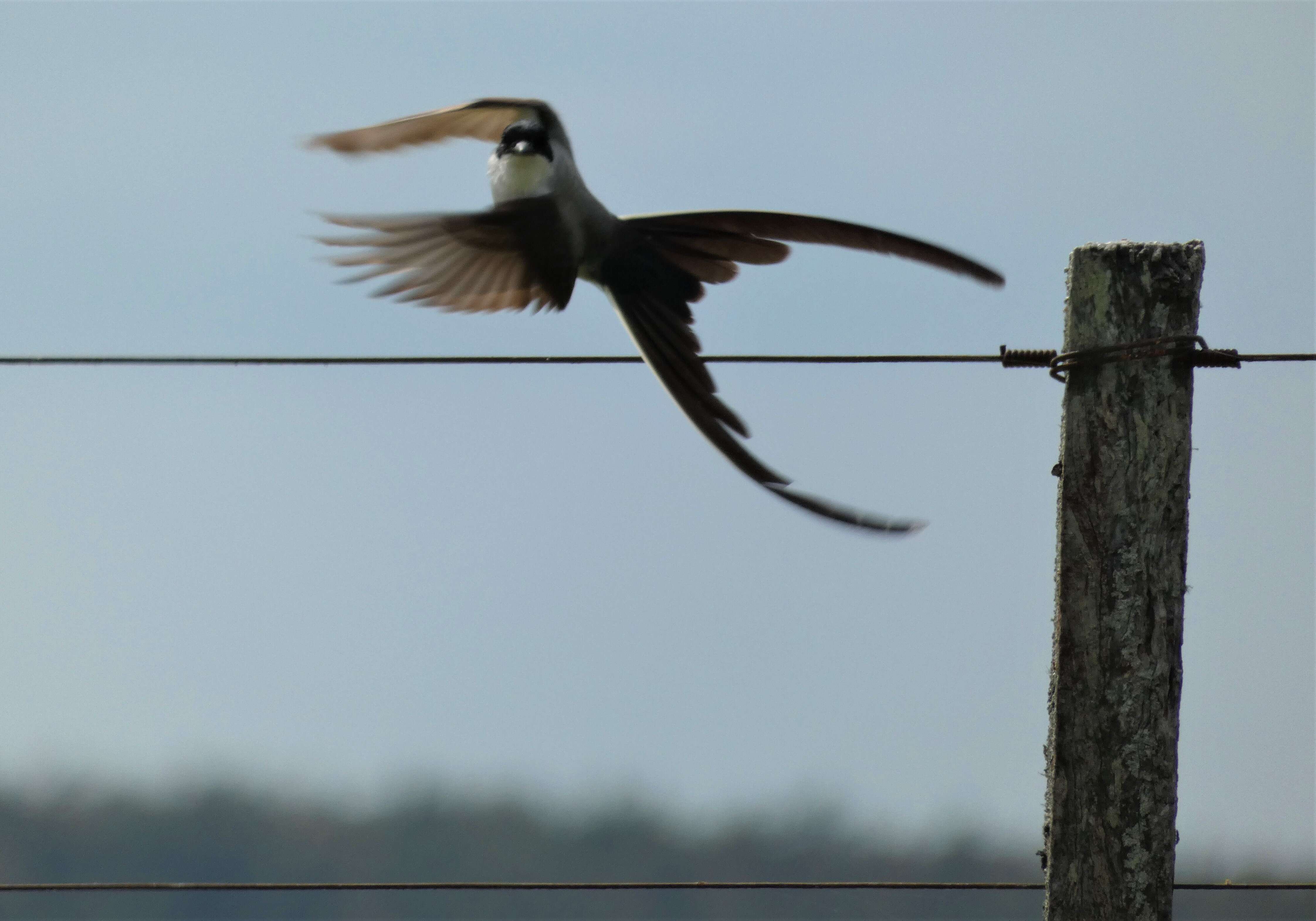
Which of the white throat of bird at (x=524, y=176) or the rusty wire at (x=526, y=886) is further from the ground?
the white throat of bird at (x=524, y=176)

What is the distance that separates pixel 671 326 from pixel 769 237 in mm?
282

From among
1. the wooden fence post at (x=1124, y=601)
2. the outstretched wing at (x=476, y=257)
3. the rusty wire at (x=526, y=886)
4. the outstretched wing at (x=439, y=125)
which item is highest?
the outstretched wing at (x=439, y=125)

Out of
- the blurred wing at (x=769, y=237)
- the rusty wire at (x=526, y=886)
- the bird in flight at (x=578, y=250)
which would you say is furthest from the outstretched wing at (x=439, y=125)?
the rusty wire at (x=526, y=886)

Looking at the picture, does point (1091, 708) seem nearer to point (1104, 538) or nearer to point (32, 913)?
point (1104, 538)

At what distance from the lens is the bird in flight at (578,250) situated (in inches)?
107

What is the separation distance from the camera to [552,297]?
9.93ft

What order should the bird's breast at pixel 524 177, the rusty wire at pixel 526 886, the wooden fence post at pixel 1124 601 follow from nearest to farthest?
the wooden fence post at pixel 1124 601
the rusty wire at pixel 526 886
the bird's breast at pixel 524 177

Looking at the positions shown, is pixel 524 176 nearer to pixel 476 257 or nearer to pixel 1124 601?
pixel 476 257

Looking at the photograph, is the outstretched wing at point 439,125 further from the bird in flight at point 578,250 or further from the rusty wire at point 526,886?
the rusty wire at point 526,886

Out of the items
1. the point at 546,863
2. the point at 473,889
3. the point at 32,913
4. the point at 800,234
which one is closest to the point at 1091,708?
the point at 800,234

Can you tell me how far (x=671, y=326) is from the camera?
9.57 ft

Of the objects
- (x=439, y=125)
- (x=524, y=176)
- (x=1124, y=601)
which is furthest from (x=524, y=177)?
(x=1124, y=601)

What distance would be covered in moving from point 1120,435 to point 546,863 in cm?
5012

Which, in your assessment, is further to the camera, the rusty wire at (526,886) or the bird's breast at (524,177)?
the bird's breast at (524,177)
